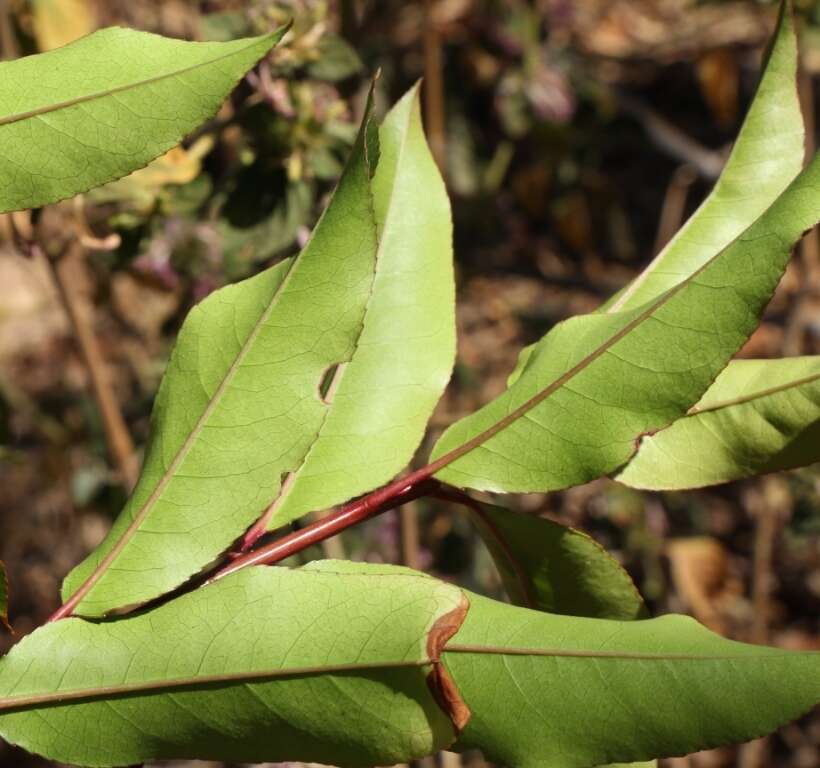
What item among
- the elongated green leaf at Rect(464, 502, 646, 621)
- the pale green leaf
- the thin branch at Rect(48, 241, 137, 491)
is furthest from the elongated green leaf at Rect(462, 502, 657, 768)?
the thin branch at Rect(48, 241, 137, 491)

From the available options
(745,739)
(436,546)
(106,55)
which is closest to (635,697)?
(745,739)

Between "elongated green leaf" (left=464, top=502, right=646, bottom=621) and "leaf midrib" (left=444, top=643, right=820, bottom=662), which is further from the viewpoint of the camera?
"elongated green leaf" (left=464, top=502, right=646, bottom=621)

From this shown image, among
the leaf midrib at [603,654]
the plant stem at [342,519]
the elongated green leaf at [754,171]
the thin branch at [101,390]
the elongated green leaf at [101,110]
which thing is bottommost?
the thin branch at [101,390]

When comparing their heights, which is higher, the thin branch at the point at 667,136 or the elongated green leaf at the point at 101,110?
Answer: the elongated green leaf at the point at 101,110

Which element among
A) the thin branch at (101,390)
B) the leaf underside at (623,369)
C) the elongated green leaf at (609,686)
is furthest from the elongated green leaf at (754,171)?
the thin branch at (101,390)

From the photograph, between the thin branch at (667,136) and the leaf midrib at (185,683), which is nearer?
Answer: the leaf midrib at (185,683)

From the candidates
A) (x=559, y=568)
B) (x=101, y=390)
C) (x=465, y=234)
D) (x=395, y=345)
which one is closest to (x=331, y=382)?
(x=395, y=345)

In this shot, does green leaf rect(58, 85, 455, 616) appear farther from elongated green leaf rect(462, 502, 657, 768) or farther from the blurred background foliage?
the blurred background foliage

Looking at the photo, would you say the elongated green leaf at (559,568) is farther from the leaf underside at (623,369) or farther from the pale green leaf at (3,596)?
the pale green leaf at (3,596)

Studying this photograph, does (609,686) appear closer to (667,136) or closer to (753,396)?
(753,396)
